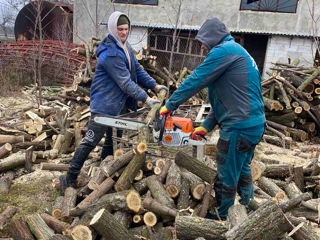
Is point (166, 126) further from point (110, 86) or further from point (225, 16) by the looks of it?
point (225, 16)

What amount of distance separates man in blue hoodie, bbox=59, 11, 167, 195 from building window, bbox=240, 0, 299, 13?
1058 cm

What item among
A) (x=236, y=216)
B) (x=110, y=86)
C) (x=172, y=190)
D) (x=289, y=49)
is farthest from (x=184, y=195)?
(x=289, y=49)

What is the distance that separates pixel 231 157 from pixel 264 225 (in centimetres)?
68

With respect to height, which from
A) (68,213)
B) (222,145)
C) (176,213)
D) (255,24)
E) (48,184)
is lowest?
(48,184)

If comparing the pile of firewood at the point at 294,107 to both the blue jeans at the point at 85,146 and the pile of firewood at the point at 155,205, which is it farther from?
the blue jeans at the point at 85,146

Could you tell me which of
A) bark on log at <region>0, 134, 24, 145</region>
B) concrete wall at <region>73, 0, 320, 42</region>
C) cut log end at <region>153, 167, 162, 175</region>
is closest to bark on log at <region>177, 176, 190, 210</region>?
cut log end at <region>153, 167, 162, 175</region>

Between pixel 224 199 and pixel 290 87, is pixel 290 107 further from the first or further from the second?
pixel 224 199

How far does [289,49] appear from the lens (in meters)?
12.3

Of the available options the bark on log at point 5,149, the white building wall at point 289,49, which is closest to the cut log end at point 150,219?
the bark on log at point 5,149

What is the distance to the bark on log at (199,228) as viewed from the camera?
7.80ft

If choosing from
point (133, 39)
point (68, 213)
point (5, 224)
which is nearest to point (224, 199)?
point (68, 213)

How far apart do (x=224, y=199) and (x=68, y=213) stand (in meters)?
1.63

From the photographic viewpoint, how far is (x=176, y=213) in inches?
110

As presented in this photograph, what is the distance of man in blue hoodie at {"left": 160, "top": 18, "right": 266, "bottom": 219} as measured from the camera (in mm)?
2613
